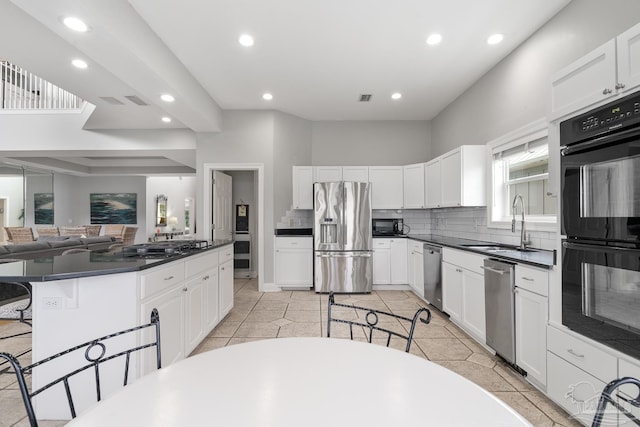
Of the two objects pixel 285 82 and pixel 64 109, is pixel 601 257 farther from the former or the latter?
pixel 64 109

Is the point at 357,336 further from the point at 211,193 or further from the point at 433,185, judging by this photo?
the point at 211,193

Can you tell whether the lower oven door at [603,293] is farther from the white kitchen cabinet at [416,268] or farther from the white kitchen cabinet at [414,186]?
the white kitchen cabinet at [414,186]

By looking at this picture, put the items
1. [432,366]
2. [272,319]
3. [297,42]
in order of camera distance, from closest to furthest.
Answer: [432,366] < [297,42] < [272,319]

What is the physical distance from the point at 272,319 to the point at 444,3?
11.6 feet

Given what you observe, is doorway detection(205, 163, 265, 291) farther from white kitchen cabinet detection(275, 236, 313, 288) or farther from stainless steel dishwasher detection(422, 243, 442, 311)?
stainless steel dishwasher detection(422, 243, 442, 311)

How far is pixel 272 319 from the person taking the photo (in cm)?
356

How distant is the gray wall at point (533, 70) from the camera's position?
7.19 feet

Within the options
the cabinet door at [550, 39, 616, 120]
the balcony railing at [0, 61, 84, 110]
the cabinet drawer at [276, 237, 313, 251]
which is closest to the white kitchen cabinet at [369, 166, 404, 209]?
the cabinet drawer at [276, 237, 313, 251]

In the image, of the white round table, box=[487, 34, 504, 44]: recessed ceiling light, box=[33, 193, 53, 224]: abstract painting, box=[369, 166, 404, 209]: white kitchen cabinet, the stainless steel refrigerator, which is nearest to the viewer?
the white round table

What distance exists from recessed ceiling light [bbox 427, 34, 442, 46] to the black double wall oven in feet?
5.68

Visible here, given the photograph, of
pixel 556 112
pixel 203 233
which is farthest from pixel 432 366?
pixel 203 233

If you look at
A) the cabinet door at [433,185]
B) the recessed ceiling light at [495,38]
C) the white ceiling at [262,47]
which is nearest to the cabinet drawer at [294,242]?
the cabinet door at [433,185]

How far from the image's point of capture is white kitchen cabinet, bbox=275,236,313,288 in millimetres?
4891

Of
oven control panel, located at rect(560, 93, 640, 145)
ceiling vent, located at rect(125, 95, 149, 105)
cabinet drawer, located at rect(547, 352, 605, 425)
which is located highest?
ceiling vent, located at rect(125, 95, 149, 105)
